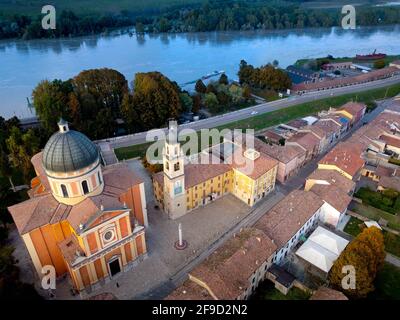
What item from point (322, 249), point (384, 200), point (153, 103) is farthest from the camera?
point (153, 103)

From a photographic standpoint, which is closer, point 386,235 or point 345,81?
point 386,235

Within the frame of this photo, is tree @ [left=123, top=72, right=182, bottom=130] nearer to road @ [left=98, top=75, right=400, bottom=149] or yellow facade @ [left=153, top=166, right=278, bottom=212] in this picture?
road @ [left=98, top=75, right=400, bottom=149]

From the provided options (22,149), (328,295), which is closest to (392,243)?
(328,295)

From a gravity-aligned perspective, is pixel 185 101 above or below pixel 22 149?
below

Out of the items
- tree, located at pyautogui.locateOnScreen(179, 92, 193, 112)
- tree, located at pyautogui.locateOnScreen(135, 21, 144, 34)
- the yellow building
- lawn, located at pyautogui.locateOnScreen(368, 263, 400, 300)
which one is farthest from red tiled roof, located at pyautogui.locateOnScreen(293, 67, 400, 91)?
tree, located at pyautogui.locateOnScreen(135, 21, 144, 34)

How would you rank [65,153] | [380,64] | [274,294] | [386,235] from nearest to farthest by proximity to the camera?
[65,153], [274,294], [386,235], [380,64]

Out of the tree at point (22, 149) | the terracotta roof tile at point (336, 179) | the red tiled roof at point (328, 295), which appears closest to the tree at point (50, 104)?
the tree at point (22, 149)

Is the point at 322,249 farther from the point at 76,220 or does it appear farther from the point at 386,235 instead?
the point at 76,220

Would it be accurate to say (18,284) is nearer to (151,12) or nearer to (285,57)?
(285,57)
